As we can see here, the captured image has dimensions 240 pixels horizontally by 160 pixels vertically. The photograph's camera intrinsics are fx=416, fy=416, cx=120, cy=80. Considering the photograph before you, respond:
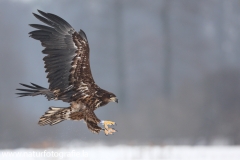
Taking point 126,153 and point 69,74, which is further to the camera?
point 126,153

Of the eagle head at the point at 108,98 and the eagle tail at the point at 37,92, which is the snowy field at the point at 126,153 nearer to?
the eagle tail at the point at 37,92

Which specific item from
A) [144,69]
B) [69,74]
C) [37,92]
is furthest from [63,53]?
[144,69]

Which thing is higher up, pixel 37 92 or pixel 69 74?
pixel 69 74

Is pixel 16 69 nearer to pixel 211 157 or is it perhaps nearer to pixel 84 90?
pixel 84 90

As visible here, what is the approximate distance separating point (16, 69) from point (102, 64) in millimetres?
819

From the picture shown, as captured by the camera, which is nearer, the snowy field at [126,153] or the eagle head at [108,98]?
the eagle head at [108,98]

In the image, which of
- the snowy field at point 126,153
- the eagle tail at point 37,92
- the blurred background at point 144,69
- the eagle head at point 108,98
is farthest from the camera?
the blurred background at point 144,69

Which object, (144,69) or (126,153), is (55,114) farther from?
(144,69)

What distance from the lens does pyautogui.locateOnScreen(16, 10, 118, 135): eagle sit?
8.07 ft

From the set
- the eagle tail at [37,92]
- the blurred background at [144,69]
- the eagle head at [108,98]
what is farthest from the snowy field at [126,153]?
the eagle head at [108,98]

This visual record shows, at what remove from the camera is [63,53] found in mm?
2555

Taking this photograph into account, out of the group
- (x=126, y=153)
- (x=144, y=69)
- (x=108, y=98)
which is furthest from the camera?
(x=144, y=69)

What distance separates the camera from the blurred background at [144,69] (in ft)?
12.7

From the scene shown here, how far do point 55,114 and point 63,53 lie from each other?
376 millimetres
